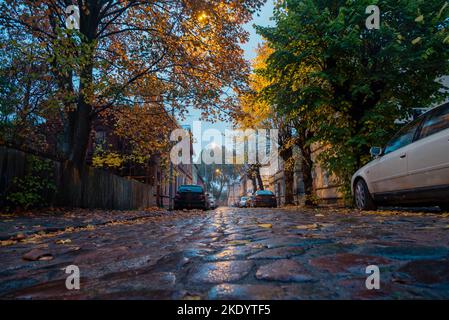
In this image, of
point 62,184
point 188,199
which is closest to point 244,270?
point 62,184

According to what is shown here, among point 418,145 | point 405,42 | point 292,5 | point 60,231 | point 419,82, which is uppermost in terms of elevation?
point 292,5

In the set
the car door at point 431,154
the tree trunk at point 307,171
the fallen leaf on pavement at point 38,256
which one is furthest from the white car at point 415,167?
the tree trunk at point 307,171

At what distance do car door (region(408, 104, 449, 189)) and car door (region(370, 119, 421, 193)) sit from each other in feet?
0.78

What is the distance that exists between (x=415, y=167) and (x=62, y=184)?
35.0 ft

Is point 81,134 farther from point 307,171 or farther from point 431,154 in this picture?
point 307,171

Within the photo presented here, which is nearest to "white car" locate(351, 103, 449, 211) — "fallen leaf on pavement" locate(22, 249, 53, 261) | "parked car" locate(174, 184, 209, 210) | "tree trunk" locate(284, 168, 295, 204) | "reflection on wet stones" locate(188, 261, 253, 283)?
"reflection on wet stones" locate(188, 261, 253, 283)

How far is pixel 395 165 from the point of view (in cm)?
668

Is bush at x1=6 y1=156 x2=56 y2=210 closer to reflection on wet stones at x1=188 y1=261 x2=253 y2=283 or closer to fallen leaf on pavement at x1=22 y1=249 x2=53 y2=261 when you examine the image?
fallen leaf on pavement at x1=22 y1=249 x2=53 y2=261

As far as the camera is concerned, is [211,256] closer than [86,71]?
Yes
